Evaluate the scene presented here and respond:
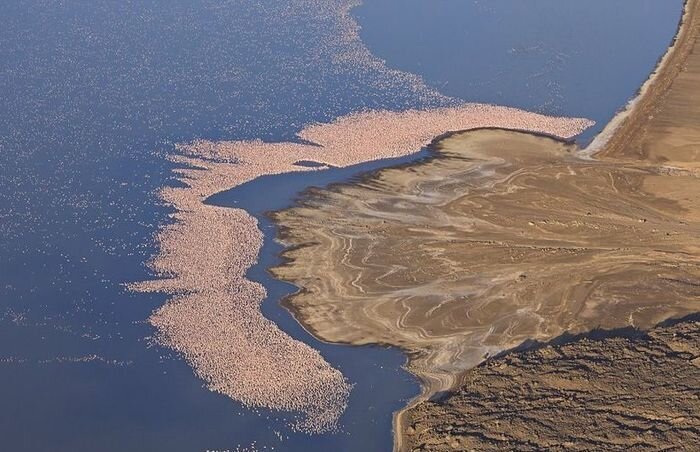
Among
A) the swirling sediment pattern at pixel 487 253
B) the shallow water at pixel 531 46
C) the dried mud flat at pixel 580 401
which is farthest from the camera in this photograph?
the shallow water at pixel 531 46

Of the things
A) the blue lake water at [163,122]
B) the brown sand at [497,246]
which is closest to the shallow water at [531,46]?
the blue lake water at [163,122]

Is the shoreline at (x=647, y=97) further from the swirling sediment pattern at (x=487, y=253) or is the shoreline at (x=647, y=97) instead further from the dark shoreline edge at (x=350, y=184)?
the swirling sediment pattern at (x=487, y=253)

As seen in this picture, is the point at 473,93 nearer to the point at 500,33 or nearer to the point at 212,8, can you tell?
the point at 500,33

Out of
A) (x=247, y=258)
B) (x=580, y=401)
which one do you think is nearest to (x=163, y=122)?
(x=247, y=258)

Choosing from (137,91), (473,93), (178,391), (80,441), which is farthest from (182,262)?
(473,93)

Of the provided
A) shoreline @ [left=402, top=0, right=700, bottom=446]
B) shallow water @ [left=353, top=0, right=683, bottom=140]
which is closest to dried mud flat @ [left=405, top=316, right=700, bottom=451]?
shoreline @ [left=402, top=0, right=700, bottom=446]

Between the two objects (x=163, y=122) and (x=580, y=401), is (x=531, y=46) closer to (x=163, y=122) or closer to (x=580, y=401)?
(x=163, y=122)

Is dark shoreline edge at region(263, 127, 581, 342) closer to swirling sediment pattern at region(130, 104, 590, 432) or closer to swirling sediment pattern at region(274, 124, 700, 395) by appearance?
swirling sediment pattern at region(274, 124, 700, 395)
